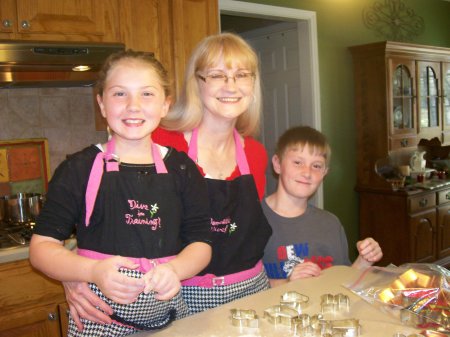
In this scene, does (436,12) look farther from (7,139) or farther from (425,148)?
(7,139)

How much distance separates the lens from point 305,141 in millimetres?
1586

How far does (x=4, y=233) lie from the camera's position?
212 cm

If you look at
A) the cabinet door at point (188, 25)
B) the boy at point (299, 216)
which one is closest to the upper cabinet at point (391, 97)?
the cabinet door at point (188, 25)

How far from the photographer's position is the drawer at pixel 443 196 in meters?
3.92

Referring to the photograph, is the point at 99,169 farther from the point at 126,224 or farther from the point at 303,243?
the point at 303,243

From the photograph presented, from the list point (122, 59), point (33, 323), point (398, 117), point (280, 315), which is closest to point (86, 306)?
point (280, 315)

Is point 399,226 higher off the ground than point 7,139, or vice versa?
point 7,139

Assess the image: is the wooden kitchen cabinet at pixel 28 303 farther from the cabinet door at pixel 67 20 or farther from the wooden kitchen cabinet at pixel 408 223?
the wooden kitchen cabinet at pixel 408 223

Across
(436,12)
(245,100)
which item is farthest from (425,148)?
(245,100)

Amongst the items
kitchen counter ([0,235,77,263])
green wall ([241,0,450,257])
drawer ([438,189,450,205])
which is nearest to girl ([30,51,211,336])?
kitchen counter ([0,235,77,263])

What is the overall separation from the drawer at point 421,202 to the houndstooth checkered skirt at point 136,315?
10.0 feet

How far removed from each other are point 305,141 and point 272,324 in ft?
2.70

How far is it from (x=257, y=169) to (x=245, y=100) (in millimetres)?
226

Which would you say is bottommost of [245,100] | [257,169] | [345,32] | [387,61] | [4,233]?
[4,233]
